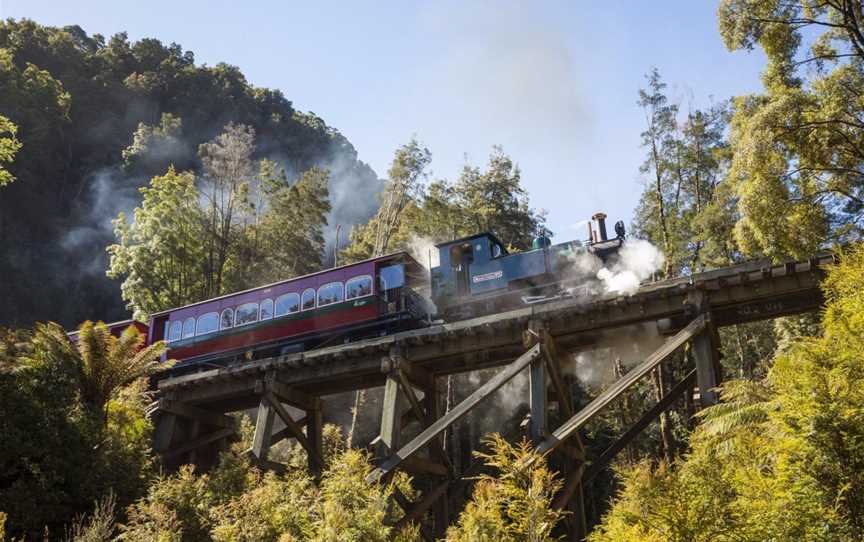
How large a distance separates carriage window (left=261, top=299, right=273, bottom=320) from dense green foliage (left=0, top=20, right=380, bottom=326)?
29.8 meters

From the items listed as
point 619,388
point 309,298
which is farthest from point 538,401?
point 309,298

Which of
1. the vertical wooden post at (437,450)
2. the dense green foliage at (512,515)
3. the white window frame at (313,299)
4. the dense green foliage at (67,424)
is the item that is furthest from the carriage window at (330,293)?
the dense green foliage at (512,515)

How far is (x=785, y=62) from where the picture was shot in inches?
592

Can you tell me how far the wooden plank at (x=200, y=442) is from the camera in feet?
53.8

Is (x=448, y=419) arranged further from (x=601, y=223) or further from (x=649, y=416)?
(x=601, y=223)

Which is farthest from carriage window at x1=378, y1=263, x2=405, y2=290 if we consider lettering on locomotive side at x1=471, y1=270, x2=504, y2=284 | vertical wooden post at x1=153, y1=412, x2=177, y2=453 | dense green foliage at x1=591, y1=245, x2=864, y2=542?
dense green foliage at x1=591, y1=245, x2=864, y2=542

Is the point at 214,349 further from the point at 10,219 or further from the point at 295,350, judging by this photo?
the point at 10,219

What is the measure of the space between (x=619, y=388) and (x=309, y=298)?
9415mm

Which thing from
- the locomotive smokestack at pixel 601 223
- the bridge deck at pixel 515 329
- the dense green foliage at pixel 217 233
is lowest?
the bridge deck at pixel 515 329

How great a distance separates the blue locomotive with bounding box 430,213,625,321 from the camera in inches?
663

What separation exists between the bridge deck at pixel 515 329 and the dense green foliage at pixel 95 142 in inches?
1294

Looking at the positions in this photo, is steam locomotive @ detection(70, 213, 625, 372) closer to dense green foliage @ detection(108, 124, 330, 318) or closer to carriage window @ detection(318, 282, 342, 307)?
carriage window @ detection(318, 282, 342, 307)

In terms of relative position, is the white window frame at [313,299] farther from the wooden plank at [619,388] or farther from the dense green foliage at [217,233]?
the dense green foliage at [217,233]

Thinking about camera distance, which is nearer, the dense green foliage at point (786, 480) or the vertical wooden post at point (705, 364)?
the dense green foliage at point (786, 480)
